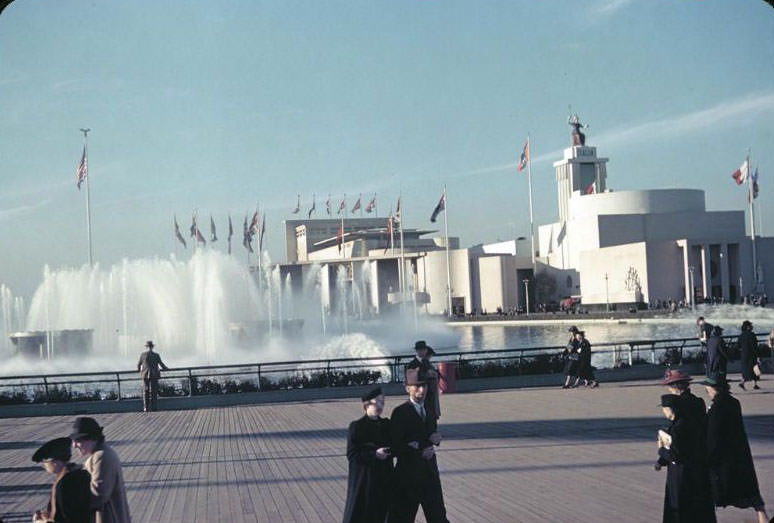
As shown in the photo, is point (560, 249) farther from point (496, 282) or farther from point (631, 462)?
point (631, 462)

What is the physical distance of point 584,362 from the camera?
2238cm

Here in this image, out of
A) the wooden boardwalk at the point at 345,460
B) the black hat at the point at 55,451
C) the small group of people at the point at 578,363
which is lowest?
the wooden boardwalk at the point at 345,460

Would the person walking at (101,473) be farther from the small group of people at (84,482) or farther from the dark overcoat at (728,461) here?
the dark overcoat at (728,461)

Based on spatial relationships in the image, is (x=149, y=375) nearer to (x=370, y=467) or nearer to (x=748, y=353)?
(x=748, y=353)

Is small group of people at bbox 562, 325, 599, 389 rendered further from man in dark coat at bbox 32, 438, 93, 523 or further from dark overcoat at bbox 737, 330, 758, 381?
man in dark coat at bbox 32, 438, 93, 523

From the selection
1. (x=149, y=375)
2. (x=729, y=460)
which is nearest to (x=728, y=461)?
(x=729, y=460)

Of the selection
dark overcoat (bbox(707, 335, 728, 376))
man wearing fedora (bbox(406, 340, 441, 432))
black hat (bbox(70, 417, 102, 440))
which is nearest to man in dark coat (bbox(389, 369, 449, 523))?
black hat (bbox(70, 417, 102, 440))

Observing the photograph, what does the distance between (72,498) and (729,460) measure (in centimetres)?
530

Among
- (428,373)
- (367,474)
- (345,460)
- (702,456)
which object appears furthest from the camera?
(345,460)

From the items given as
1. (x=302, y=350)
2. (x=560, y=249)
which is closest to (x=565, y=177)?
(x=560, y=249)

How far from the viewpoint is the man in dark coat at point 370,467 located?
7152 millimetres

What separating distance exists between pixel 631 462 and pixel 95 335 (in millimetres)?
39151

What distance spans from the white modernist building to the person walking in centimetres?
8307

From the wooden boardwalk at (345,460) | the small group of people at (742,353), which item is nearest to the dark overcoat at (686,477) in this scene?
the wooden boardwalk at (345,460)
